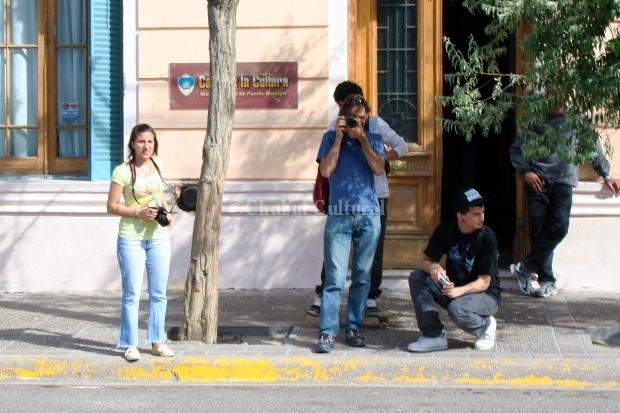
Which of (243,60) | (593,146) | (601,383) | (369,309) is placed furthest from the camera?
(243,60)

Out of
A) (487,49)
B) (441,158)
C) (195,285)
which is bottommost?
(195,285)

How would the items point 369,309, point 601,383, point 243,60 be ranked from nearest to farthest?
point 601,383
point 369,309
point 243,60

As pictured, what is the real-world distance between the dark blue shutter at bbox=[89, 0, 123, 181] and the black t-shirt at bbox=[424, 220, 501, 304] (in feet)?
13.2

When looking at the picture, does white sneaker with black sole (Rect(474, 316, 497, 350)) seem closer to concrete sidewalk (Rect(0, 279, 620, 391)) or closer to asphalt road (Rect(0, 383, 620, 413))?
concrete sidewalk (Rect(0, 279, 620, 391))

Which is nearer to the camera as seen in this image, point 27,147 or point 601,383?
point 601,383

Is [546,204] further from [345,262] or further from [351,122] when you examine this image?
[351,122]

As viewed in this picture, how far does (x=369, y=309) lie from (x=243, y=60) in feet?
9.86

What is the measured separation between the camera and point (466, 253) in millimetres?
8781

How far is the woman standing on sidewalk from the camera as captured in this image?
8.65 meters

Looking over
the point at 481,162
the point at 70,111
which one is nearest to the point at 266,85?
the point at 70,111

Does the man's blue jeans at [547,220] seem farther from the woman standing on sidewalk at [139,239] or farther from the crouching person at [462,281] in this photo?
the woman standing on sidewalk at [139,239]

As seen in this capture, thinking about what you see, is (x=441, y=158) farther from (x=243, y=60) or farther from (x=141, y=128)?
(x=141, y=128)

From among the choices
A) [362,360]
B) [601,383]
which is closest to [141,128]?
[362,360]

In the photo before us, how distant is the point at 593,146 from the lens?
8.77 meters
